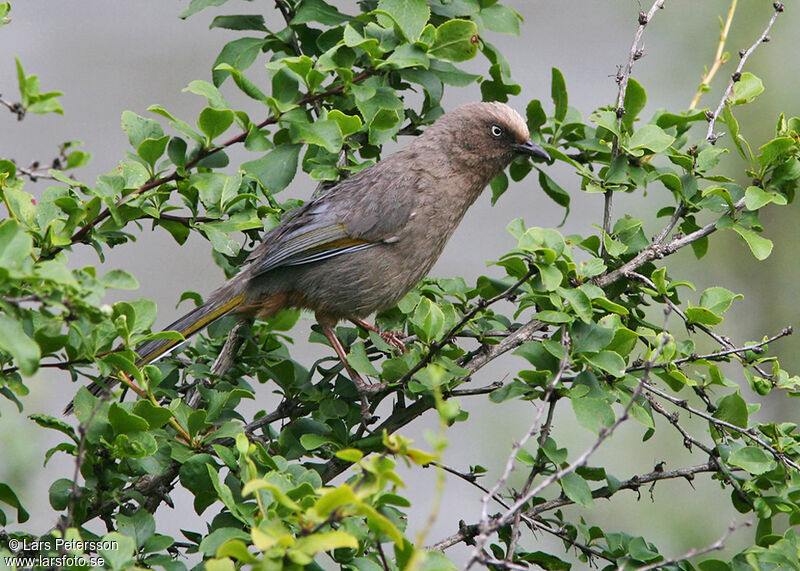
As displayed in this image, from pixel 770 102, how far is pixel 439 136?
79.3 inches

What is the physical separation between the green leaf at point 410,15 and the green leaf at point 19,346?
1.73 metres

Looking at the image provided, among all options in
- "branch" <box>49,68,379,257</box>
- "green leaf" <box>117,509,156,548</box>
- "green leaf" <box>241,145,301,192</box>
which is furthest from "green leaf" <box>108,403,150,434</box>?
"green leaf" <box>241,145,301,192</box>

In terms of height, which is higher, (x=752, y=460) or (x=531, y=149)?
(x=531, y=149)

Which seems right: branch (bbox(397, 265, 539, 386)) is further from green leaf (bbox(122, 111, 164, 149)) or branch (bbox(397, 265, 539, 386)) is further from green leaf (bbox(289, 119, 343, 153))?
green leaf (bbox(122, 111, 164, 149))

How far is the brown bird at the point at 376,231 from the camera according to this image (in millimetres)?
3908

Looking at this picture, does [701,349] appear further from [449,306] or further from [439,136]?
[449,306]

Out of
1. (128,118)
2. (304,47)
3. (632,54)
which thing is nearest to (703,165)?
(632,54)

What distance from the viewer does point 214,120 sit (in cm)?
279

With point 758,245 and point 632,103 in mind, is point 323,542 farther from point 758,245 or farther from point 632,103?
point 632,103

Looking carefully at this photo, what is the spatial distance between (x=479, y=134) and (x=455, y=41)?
1059mm

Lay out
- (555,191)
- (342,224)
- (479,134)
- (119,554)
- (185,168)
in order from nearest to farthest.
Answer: (119,554) → (185,168) → (555,191) → (342,224) → (479,134)

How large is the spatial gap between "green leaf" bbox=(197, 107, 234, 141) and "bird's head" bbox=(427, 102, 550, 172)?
4.94 ft

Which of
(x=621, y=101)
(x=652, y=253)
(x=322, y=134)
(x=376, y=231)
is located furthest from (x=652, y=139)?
(x=376, y=231)

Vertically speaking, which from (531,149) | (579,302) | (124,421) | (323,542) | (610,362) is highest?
(531,149)
